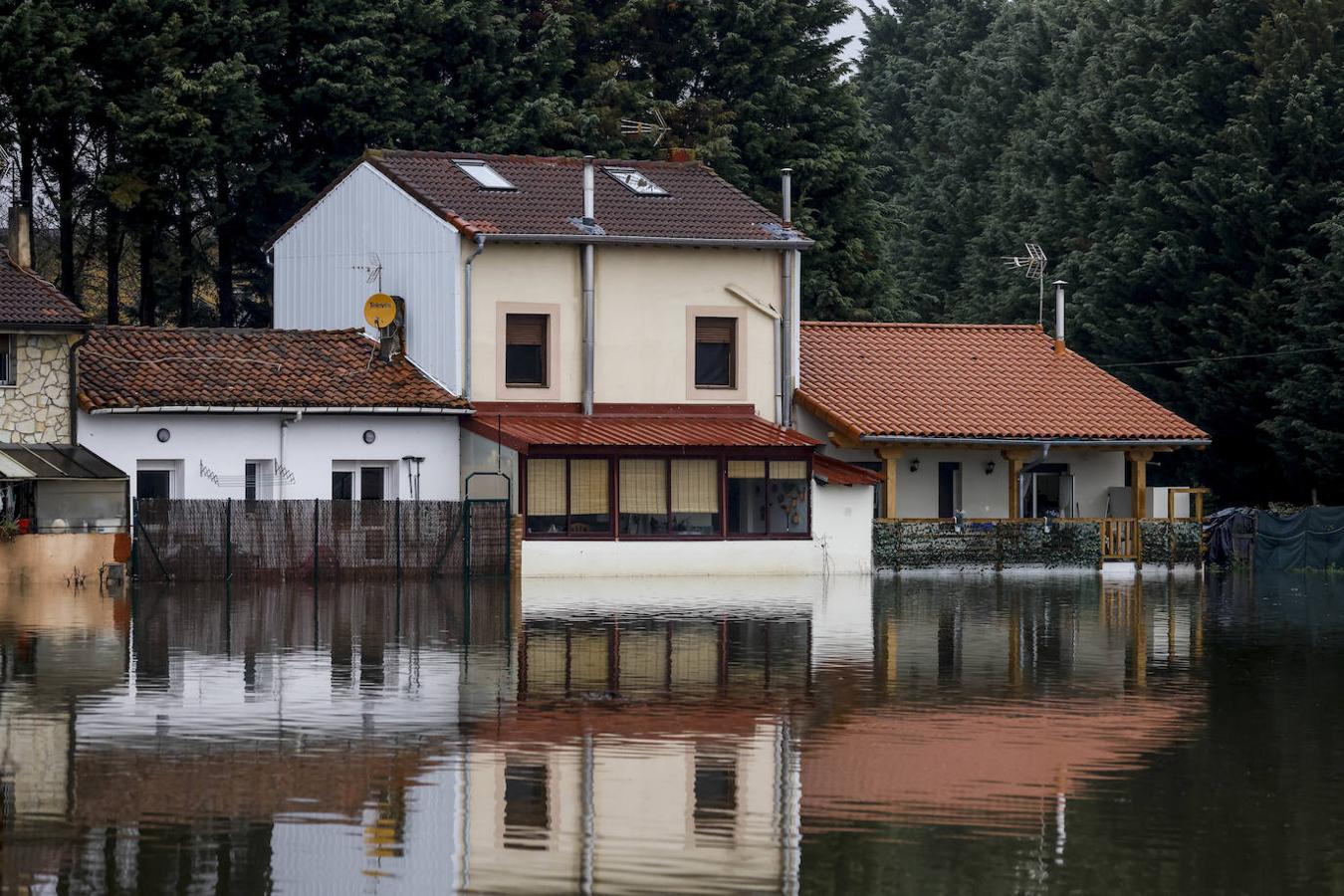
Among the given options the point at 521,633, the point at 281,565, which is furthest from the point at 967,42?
the point at 521,633

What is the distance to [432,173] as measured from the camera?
4691 centimetres

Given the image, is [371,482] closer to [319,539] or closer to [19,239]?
[319,539]

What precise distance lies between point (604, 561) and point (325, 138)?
719 inches

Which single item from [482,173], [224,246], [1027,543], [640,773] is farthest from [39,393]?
[640,773]

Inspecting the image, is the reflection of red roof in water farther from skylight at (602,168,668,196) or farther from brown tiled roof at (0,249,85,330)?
skylight at (602,168,668,196)

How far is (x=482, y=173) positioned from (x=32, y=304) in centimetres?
1099

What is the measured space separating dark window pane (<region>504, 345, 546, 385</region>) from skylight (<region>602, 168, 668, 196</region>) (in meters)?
4.59

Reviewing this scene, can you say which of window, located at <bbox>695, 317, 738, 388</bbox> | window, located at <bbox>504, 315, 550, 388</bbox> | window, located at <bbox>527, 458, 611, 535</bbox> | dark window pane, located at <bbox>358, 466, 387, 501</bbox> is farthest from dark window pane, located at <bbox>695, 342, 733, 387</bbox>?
dark window pane, located at <bbox>358, 466, 387, 501</bbox>

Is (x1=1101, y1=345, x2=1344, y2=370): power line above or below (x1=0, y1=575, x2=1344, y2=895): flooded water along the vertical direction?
above

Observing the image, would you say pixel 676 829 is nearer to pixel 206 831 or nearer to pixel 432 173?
pixel 206 831

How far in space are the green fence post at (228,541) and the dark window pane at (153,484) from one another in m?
2.71

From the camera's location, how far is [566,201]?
153 feet

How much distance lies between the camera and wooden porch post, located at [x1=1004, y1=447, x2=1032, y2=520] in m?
48.1

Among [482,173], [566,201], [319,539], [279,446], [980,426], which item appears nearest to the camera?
[319,539]
